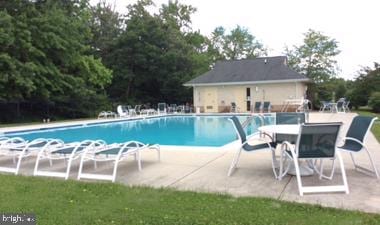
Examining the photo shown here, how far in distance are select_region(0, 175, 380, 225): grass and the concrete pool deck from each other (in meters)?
0.36

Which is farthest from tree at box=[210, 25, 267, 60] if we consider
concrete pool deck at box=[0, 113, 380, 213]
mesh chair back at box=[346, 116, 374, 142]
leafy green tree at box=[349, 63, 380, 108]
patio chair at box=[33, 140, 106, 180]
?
mesh chair back at box=[346, 116, 374, 142]

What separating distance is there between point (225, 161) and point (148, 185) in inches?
83.8

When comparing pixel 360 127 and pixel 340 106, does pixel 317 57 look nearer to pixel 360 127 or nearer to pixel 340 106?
pixel 340 106

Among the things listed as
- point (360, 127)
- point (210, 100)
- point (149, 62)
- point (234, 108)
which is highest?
point (149, 62)

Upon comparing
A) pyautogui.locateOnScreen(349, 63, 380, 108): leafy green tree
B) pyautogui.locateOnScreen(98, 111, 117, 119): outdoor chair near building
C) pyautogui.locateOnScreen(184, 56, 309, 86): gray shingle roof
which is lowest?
pyautogui.locateOnScreen(98, 111, 117, 119): outdoor chair near building

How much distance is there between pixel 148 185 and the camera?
4.78 metres

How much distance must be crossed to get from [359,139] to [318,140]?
121 cm

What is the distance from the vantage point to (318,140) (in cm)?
452

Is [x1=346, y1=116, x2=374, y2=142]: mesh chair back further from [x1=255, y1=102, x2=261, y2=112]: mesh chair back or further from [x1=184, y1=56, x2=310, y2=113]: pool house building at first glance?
[x1=184, y1=56, x2=310, y2=113]: pool house building

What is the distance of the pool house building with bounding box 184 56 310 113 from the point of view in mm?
24531

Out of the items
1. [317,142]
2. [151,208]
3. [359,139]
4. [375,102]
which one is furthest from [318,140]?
[375,102]

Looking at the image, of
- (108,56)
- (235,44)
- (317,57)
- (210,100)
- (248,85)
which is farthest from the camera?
(235,44)

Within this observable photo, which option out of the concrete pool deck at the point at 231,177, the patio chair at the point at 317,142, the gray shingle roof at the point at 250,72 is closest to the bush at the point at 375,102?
the gray shingle roof at the point at 250,72

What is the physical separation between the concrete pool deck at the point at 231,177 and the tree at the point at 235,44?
107 ft
